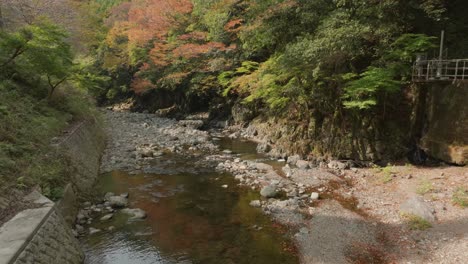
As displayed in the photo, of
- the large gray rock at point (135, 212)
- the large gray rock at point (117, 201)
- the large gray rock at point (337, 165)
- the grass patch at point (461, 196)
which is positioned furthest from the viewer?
the large gray rock at point (337, 165)

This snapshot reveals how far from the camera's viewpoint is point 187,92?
31.5m

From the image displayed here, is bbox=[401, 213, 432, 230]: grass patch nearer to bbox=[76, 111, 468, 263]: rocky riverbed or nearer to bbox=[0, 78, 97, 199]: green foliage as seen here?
bbox=[76, 111, 468, 263]: rocky riverbed

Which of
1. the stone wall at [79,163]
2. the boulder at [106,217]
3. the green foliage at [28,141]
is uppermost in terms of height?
the green foliage at [28,141]

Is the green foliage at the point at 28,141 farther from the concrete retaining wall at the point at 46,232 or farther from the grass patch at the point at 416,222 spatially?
the grass patch at the point at 416,222

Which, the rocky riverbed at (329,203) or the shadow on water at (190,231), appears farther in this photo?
the rocky riverbed at (329,203)

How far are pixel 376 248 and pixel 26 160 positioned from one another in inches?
387

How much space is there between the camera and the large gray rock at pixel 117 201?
36.4 ft

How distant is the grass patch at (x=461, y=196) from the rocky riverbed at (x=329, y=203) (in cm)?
27

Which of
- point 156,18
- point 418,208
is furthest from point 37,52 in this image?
point 156,18

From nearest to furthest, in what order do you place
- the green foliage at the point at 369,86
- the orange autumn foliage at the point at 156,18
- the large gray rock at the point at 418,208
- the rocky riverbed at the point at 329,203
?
the rocky riverbed at the point at 329,203 < the large gray rock at the point at 418,208 < the green foliage at the point at 369,86 < the orange autumn foliage at the point at 156,18

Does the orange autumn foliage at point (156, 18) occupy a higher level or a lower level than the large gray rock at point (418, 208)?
higher

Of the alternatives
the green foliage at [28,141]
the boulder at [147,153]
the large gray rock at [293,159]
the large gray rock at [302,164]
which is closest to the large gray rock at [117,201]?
the green foliage at [28,141]

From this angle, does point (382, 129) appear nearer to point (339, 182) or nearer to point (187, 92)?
point (339, 182)

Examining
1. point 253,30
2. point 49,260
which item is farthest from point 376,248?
point 253,30
